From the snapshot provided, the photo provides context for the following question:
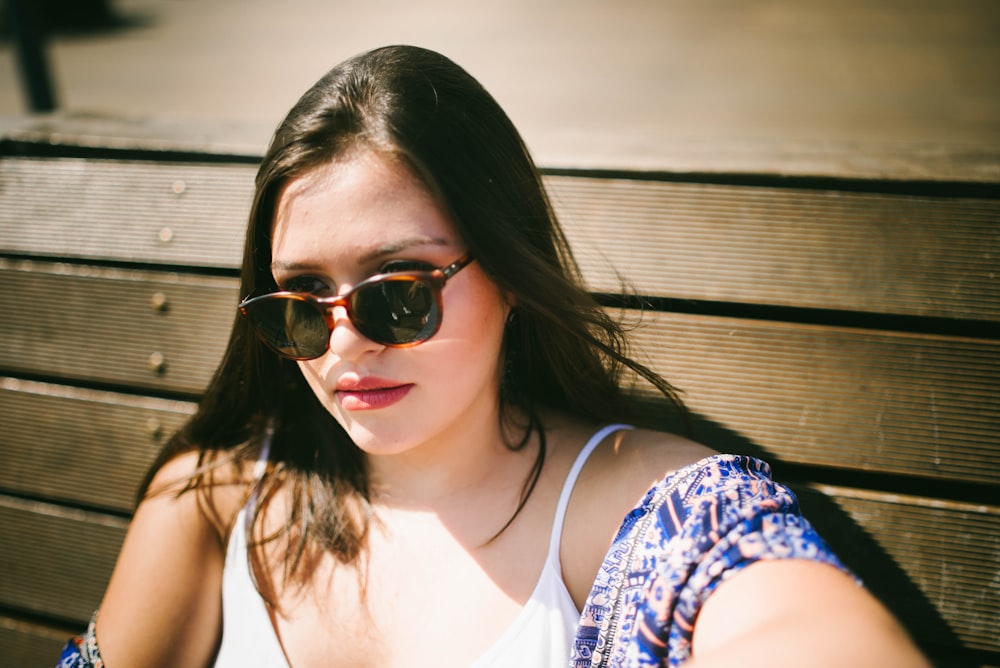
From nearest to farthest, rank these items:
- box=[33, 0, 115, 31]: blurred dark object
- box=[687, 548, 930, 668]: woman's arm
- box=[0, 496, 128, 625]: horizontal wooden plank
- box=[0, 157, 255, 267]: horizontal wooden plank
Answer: box=[687, 548, 930, 668]: woman's arm < box=[0, 157, 255, 267]: horizontal wooden plank < box=[0, 496, 128, 625]: horizontal wooden plank < box=[33, 0, 115, 31]: blurred dark object

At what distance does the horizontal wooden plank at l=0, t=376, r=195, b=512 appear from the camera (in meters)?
1.77

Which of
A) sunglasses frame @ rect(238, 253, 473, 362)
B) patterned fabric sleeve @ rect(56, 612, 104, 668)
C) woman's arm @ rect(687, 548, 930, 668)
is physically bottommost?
patterned fabric sleeve @ rect(56, 612, 104, 668)

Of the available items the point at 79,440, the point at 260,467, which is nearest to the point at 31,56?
the point at 79,440

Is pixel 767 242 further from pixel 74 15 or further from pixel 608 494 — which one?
pixel 74 15

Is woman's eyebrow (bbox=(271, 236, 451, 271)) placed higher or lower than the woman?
higher

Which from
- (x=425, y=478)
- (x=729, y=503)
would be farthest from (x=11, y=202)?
(x=729, y=503)

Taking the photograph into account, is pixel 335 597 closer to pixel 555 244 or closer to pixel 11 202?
pixel 555 244

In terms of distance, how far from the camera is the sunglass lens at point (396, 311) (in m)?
1.04

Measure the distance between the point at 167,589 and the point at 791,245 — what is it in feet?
4.73

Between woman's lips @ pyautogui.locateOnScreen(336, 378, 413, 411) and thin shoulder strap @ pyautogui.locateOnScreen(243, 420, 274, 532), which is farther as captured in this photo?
thin shoulder strap @ pyautogui.locateOnScreen(243, 420, 274, 532)

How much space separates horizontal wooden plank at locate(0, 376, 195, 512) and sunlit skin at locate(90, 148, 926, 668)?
1.17ft

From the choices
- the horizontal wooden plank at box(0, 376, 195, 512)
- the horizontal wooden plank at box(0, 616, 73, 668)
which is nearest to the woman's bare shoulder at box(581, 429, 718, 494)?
the horizontal wooden plank at box(0, 376, 195, 512)

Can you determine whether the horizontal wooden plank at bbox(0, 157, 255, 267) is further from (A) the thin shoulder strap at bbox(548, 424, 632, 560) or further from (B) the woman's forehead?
(A) the thin shoulder strap at bbox(548, 424, 632, 560)

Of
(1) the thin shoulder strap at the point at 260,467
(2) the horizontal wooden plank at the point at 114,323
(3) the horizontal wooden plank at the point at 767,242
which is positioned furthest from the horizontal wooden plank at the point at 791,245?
(2) the horizontal wooden plank at the point at 114,323
